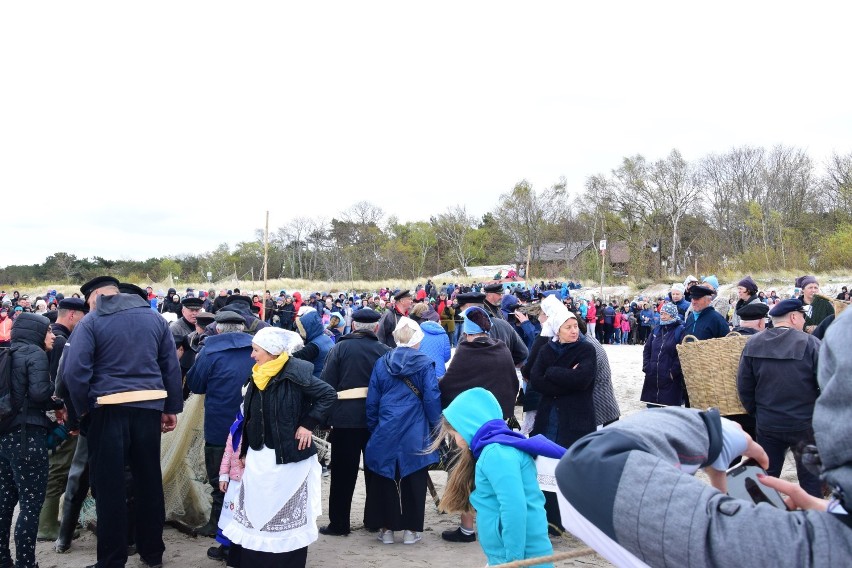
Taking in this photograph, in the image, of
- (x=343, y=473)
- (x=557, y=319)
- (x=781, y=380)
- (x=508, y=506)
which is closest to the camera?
(x=508, y=506)

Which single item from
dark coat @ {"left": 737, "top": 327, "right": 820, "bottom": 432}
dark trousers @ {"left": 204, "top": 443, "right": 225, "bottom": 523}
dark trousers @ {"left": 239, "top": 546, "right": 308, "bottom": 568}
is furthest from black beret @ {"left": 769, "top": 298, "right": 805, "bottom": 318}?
dark trousers @ {"left": 204, "top": 443, "right": 225, "bottom": 523}

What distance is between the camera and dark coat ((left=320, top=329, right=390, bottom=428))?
611cm

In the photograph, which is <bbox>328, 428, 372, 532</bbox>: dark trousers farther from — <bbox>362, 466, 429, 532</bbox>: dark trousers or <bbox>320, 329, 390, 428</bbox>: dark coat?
<bbox>362, 466, 429, 532</bbox>: dark trousers

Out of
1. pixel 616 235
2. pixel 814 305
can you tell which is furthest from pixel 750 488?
pixel 616 235

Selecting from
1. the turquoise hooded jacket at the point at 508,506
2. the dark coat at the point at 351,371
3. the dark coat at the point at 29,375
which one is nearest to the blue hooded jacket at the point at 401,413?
the dark coat at the point at 351,371

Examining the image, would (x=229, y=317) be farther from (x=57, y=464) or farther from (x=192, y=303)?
(x=192, y=303)

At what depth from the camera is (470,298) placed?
823cm

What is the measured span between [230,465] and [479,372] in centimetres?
219

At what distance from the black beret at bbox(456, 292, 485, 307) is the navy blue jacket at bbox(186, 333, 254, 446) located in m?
3.00

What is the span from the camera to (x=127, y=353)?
5.09 m

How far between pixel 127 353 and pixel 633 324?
23296 millimetres

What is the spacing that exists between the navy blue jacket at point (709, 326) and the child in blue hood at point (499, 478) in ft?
14.5

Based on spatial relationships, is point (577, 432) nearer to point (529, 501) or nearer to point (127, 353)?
point (529, 501)

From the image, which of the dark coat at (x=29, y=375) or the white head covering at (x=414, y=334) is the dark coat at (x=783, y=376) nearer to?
the white head covering at (x=414, y=334)
